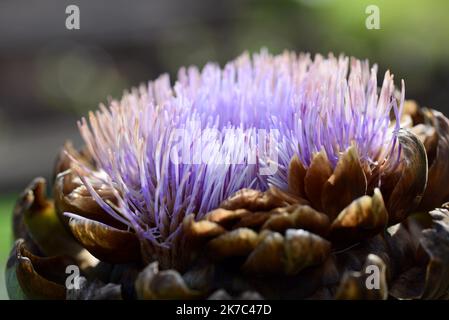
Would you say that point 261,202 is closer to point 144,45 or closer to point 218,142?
point 218,142

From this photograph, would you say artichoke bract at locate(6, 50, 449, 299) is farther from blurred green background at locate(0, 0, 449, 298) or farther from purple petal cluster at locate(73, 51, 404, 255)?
blurred green background at locate(0, 0, 449, 298)

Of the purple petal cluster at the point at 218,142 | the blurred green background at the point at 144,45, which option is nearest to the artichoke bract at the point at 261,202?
the purple petal cluster at the point at 218,142

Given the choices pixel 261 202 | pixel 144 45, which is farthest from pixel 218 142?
pixel 144 45

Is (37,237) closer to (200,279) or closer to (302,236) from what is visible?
(200,279)

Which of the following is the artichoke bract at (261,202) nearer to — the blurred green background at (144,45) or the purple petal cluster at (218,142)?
the purple petal cluster at (218,142)

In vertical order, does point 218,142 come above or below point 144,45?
above

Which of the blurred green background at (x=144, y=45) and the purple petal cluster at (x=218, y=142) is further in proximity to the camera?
the blurred green background at (x=144, y=45)
